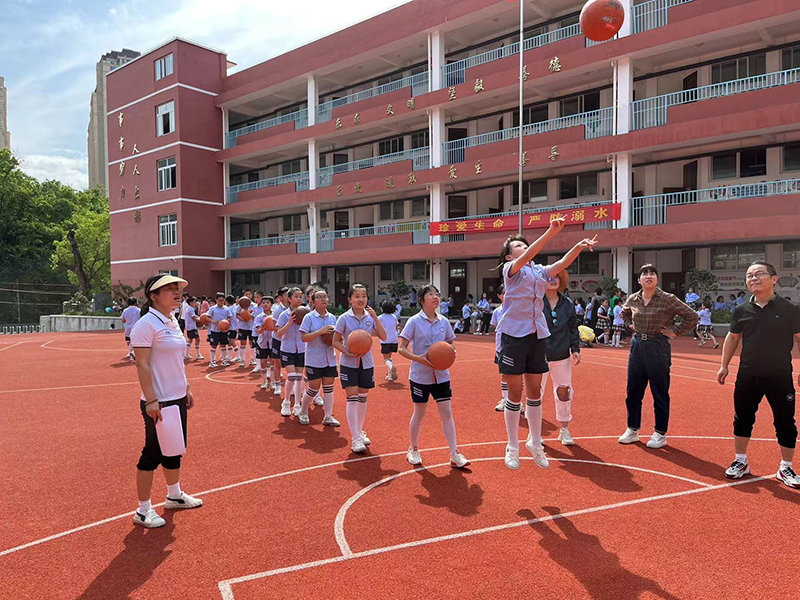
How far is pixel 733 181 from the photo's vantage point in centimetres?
2266

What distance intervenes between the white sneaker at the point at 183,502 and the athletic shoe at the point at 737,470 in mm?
5205

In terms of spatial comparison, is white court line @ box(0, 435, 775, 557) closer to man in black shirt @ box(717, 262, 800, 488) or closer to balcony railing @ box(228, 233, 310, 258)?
man in black shirt @ box(717, 262, 800, 488)

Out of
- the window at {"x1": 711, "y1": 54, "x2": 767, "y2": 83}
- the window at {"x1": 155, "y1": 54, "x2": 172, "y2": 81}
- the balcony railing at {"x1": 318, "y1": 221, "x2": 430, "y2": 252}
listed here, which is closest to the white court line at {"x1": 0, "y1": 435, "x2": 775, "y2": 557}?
the window at {"x1": 711, "y1": 54, "x2": 767, "y2": 83}

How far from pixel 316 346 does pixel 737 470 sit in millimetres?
5051

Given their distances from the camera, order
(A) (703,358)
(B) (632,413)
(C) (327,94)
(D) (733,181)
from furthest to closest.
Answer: (C) (327,94) < (D) (733,181) < (A) (703,358) < (B) (632,413)

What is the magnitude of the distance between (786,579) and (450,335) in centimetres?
345

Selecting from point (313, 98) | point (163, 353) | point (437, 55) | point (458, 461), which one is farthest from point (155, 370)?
point (313, 98)

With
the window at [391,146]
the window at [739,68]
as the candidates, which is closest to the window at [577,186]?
the window at [739,68]

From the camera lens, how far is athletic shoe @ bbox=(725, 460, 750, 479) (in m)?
5.49

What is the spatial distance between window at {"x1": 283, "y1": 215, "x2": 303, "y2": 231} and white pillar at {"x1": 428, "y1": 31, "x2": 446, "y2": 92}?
46.9 ft

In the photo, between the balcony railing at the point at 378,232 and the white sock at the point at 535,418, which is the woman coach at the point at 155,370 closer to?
the white sock at the point at 535,418

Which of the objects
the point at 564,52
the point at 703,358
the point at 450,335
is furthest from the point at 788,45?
the point at 450,335

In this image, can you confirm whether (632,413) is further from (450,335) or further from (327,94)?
(327,94)

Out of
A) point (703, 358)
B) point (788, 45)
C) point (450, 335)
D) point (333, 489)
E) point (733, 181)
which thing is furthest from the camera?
point (733, 181)
